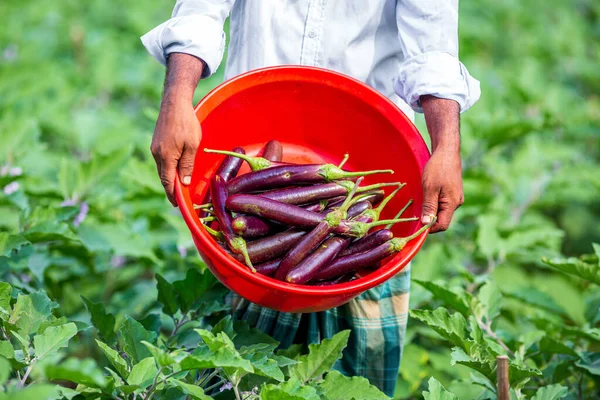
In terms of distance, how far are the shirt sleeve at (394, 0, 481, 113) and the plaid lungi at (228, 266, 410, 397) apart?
649 millimetres

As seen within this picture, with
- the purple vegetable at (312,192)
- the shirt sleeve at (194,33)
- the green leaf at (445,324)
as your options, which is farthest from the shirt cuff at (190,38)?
the green leaf at (445,324)

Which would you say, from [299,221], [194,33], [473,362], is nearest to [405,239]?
[299,221]

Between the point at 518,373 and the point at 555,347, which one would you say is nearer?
the point at 518,373

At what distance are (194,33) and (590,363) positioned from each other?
1.70m

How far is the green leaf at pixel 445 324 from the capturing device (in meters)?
2.25

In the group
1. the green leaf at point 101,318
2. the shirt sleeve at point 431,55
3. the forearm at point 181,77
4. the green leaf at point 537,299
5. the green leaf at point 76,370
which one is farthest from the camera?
the green leaf at point 537,299

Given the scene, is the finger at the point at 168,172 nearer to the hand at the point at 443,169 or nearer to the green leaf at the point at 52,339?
the green leaf at the point at 52,339

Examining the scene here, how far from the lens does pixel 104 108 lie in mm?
4934

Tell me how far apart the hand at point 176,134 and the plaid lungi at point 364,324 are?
659mm

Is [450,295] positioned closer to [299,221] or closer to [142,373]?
[299,221]

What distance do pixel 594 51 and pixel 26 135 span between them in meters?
5.46

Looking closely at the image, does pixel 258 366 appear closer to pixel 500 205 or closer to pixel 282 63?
pixel 282 63

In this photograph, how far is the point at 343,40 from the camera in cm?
237

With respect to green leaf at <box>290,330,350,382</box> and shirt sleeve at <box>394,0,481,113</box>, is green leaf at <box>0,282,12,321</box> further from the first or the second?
shirt sleeve at <box>394,0,481,113</box>
